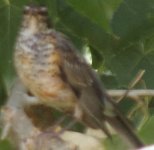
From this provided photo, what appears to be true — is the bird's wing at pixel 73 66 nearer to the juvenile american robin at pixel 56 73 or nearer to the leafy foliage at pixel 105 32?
the juvenile american robin at pixel 56 73

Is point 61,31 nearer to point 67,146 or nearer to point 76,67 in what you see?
point 76,67

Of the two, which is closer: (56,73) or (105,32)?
(56,73)

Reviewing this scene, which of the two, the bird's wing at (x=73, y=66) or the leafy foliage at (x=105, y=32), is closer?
the bird's wing at (x=73, y=66)

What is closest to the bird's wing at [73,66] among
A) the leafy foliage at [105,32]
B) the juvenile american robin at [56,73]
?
the juvenile american robin at [56,73]

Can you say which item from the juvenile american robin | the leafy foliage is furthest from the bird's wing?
the leafy foliage

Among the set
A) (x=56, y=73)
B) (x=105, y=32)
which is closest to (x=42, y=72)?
(x=56, y=73)

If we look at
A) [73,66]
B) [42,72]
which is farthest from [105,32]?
[42,72]

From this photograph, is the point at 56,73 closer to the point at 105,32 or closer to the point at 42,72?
the point at 42,72

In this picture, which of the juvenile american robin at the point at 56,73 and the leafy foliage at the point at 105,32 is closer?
the juvenile american robin at the point at 56,73
